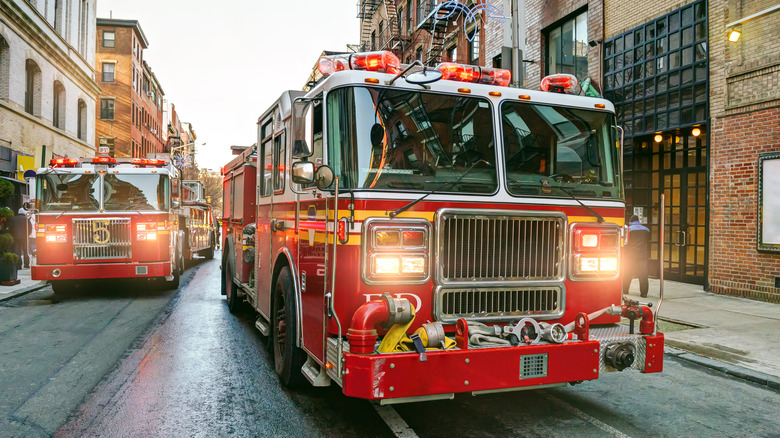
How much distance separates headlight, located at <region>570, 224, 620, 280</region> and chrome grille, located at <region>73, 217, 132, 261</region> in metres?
9.32

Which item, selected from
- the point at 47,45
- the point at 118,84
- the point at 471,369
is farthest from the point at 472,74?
the point at 118,84

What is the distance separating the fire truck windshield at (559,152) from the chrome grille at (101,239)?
9.00m

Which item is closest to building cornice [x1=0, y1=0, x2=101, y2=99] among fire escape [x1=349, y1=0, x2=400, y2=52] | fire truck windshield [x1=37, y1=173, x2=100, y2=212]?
fire truck windshield [x1=37, y1=173, x2=100, y2=212]

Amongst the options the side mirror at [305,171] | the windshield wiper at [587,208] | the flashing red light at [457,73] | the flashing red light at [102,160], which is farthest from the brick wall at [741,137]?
the flashing red light at [102,160]

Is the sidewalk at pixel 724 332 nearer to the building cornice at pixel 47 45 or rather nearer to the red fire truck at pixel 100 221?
the red fire truck at pixel 100 221

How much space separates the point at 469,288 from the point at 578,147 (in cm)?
166

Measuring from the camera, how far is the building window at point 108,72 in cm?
5016

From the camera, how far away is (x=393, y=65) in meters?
4.69

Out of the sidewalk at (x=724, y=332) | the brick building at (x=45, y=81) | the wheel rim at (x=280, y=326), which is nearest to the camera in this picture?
the wheel rim at (x=280, y=326)

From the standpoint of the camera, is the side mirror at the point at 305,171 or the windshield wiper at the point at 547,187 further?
the windshield wiper at the point at 547,187

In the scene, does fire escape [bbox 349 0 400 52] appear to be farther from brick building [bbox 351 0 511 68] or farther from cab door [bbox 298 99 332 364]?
cab door [bbox 298 99 332 364]

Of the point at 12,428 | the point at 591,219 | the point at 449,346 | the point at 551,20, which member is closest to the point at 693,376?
the point at 591,219

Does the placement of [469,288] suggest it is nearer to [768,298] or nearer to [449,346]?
[449,346]

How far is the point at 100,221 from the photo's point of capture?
36.6 feet
